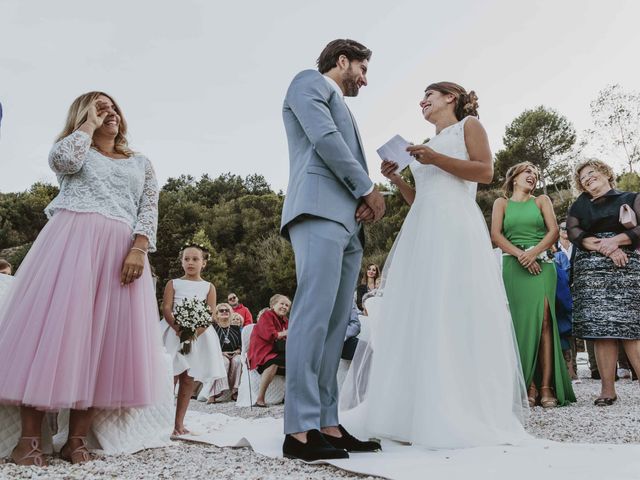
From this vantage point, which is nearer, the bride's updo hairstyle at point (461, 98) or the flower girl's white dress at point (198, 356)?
the bride's updo hairstyle at point (461, 98)

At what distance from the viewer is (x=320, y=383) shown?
2770mm

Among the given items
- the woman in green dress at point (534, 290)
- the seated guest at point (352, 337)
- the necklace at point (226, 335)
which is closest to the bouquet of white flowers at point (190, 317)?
the seated guest at point (352, 337)

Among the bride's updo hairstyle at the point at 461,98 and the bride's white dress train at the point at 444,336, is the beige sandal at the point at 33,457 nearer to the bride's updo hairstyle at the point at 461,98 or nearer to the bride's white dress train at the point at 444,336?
the bride's white dress train at the point at 444,336

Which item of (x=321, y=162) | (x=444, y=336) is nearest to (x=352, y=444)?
(x=444, y=336)

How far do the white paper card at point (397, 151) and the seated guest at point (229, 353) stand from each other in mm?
5556

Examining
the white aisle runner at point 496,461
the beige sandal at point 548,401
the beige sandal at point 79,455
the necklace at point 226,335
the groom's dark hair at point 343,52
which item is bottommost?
the beige sandal at point 79,455

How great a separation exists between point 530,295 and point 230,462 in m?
3.21

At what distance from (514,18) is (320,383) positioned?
32.1ft

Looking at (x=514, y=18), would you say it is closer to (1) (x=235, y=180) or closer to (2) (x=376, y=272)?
(2) (x=376, y=272)

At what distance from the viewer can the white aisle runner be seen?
81.0 inches

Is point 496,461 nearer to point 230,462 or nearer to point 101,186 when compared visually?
point 230,462

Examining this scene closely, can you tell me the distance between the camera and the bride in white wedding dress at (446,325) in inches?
111

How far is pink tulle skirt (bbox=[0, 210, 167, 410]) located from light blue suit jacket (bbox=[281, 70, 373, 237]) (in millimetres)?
893

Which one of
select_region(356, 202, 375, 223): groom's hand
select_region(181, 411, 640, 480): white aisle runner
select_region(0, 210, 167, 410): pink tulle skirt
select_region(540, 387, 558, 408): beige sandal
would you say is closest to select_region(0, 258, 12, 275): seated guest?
select_region(0, 210, 167, 410): pink tulle skirt
